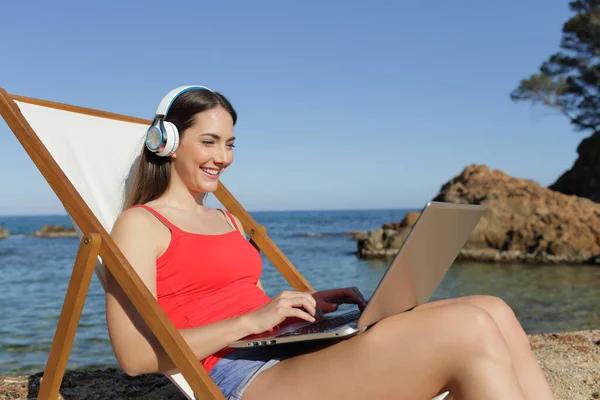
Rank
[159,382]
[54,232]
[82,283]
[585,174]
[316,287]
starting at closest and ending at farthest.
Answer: [82,283]
[159,382]
[316,287]
[585,174]
[54,232]

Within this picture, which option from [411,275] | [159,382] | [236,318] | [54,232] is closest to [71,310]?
[236,318]

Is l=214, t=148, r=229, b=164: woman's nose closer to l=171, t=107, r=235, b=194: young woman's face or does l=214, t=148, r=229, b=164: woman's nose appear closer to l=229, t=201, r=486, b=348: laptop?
l=171, t=107, r=235, b=194: young woman's face

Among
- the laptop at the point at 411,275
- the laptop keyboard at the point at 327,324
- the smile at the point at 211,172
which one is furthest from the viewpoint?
the smile at the point at 211,172

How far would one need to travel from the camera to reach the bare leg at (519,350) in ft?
6.12

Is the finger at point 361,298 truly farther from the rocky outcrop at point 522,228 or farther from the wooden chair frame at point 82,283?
the rocky outcrop at point 522,228

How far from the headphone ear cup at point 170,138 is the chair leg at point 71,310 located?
1.51ft

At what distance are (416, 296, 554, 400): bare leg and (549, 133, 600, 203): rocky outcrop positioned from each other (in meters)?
20.7

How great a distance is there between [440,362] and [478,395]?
0.41 ft

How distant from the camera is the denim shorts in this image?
1885 millimetres

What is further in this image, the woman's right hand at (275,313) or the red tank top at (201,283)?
the red tank top at (201,283)

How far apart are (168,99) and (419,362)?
52.7 inches

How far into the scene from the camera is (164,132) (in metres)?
2.24

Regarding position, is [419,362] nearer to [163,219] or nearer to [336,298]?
[336,298]

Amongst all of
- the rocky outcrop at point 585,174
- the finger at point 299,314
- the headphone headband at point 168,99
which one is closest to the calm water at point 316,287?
the headphone headband at point 168,99
